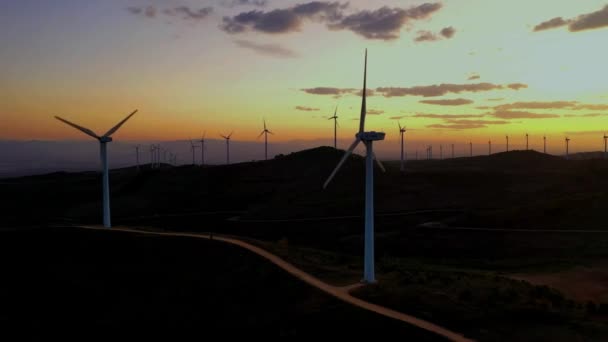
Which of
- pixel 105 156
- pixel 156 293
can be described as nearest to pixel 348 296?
pixel 156 293

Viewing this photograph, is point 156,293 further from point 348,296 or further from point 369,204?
point 369,204

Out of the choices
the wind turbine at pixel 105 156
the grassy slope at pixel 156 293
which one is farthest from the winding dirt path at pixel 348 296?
the wind turbine at pixel 105 156

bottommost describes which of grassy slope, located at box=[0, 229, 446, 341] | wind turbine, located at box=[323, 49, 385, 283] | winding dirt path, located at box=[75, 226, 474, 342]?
grassy slope, located at box=[0, 229, 446, 341]

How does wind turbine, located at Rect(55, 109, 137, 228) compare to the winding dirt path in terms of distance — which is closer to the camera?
the winding dirt path

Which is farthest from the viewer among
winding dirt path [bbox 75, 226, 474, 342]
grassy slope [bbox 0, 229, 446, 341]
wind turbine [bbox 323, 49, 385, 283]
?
wind turbine [bbox 323, 49, 385, 283]

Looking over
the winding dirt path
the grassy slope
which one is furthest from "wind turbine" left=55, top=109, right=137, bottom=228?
the winding dirt path

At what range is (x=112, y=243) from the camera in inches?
2731

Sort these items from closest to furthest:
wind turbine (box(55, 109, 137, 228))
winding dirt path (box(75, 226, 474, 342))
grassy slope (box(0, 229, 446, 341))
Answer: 1. winding dirt path (box(75, 226, 474, 342))
2. grassy slope (box(0, 229, 446, 341))
3. wind turbine (box(55, 109, 137, 228))

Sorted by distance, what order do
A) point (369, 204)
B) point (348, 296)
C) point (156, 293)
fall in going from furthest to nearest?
1. point (156, 293)
2. point (369, 204)
3. point (348, 296)

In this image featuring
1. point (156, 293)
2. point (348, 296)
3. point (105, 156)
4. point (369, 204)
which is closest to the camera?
point (348, 296)

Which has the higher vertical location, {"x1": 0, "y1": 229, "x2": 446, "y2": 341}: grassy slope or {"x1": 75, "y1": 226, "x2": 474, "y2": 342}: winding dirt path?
{"x1": 75, "y1": 226, "x2": 474, "y2": 342}: winding dirt path

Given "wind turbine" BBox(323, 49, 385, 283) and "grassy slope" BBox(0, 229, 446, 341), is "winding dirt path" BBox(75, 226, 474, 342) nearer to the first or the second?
"grassy slope" BBox(0, 229, 446, 341)

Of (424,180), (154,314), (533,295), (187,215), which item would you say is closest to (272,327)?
(154,314)

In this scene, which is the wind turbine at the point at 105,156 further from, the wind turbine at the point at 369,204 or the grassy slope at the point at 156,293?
the wind turbine at the point at 369,204
